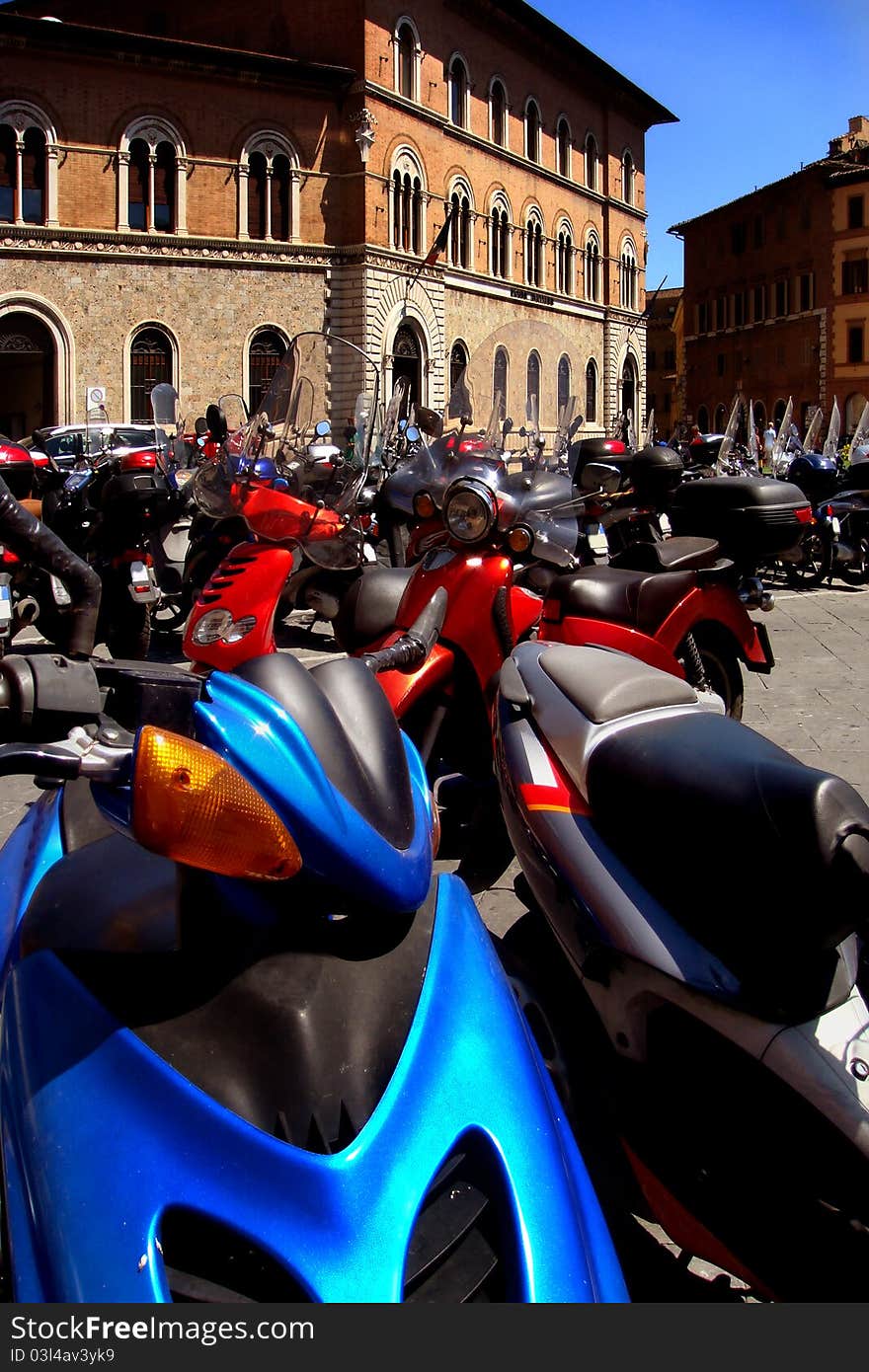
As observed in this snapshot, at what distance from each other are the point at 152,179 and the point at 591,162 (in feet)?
74.8

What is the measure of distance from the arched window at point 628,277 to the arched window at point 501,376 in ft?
153

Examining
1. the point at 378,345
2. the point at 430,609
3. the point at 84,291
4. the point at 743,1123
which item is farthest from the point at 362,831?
the point at 378,345

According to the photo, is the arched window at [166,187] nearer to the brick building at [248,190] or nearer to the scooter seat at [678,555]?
the brick building at [248,190]

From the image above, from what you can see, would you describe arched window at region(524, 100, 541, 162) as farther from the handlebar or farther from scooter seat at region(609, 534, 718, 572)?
the handlebar

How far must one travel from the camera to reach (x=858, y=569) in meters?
11.6

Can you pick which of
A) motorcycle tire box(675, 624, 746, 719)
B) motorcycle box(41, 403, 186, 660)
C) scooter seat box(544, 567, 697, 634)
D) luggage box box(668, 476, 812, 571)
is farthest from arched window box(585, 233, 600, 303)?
scooter seat box(544, 567, 697, 634)

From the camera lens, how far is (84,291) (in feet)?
97.5

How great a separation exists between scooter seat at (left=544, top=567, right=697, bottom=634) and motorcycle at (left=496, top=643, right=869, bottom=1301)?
203 cm

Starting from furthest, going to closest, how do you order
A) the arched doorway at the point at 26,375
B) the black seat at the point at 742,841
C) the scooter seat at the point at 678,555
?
the arched doorway at the point at 26,375 < the scooter seat at the point at 678,555 < the black seat at the point at 742,841

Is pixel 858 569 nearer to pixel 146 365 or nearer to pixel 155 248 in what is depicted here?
pixel 146 365

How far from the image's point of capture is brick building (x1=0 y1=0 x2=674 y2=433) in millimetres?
29484

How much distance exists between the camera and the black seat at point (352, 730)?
1.38 meters

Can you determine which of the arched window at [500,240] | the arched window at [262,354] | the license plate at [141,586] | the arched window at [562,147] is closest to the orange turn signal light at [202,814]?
the license plate at [141,586]

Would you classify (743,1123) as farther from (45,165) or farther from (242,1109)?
(45,165)
